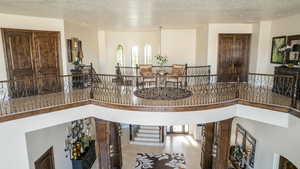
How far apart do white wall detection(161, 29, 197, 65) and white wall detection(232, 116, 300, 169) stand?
410 cm

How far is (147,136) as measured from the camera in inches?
452

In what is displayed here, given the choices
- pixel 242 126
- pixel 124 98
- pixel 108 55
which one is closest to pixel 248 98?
pixel 242 126

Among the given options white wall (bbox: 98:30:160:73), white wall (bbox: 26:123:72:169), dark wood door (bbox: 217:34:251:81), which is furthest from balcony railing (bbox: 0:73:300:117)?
white wall (bbox: 98:30:160:73)

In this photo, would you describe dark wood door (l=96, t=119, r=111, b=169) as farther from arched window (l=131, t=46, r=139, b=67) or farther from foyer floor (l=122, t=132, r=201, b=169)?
arched window (l=131, t=46, r=139, b=67)

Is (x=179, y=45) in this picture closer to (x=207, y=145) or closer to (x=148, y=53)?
(x=148, y=53)

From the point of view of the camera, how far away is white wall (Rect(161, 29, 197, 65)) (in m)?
9.81

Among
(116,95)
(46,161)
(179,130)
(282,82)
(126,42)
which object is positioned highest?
(126,42)

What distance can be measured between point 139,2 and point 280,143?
17.3 feet

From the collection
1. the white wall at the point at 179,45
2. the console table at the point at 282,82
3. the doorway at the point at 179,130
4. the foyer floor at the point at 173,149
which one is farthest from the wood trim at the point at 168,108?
the doorway at the point at 179,130

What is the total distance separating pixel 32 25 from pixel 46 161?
14.0 feet

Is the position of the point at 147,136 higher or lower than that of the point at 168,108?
lower

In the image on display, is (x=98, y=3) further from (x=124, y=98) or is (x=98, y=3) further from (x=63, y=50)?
(x=63, y=50)

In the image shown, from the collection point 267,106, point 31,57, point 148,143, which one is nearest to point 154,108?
point 267,106

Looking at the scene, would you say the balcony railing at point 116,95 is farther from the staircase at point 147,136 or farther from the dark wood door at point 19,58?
the staircase at point 147,136
